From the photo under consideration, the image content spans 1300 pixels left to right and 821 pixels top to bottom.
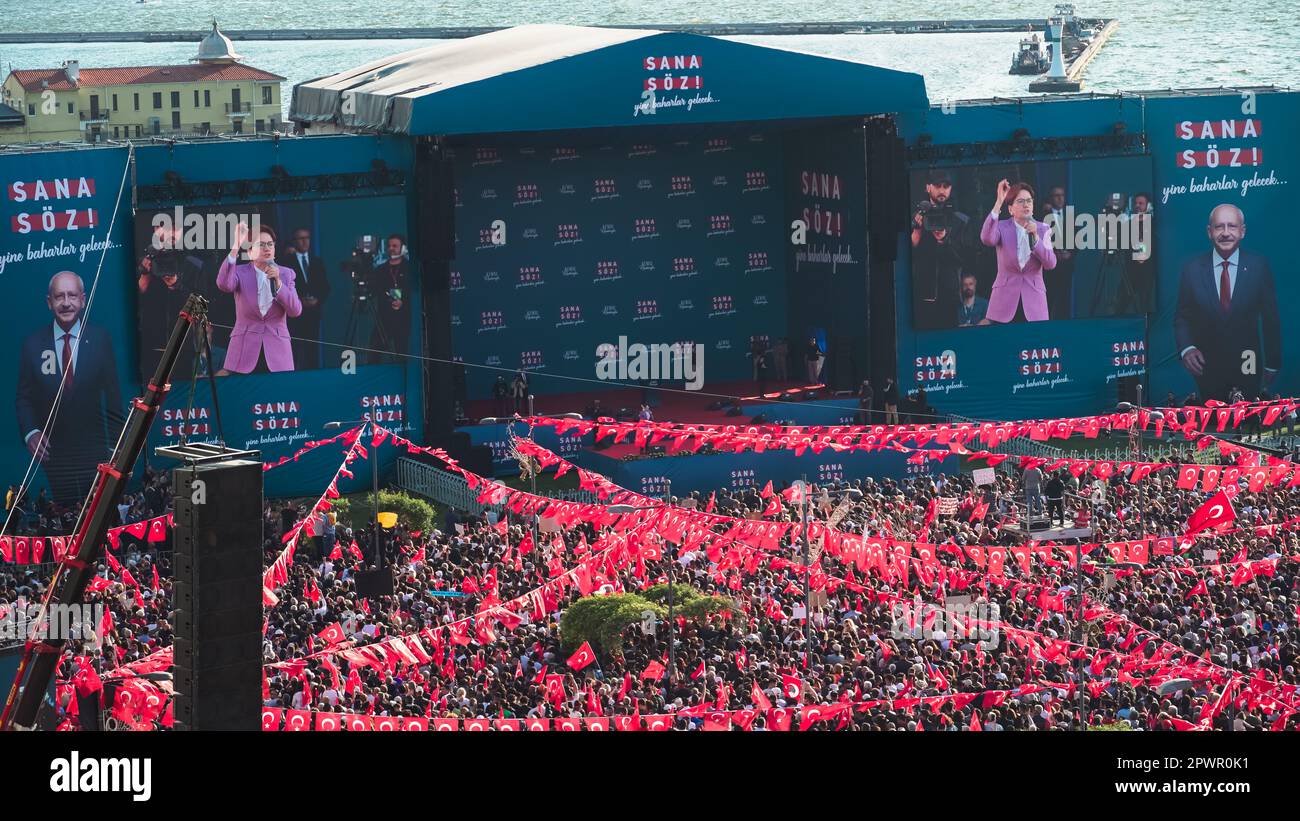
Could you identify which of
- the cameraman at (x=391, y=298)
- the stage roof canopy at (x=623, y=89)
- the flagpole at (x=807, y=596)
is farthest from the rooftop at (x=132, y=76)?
the flagpole at (x=807, y=596)

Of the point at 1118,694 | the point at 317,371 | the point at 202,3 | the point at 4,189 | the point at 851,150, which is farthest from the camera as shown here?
the point at 202,3

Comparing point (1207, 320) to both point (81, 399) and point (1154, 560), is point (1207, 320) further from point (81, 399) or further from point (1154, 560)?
point (81, 399)

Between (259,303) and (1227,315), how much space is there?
79.3 ft

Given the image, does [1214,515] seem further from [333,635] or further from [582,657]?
[333,635]

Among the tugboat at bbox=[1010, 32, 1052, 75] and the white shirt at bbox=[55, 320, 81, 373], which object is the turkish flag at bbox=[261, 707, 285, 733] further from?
the tugboat at bbox=[1010, 32, 1052, 75]

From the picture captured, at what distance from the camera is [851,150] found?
2079 inches

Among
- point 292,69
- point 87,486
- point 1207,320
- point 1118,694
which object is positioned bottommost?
point 1118,694

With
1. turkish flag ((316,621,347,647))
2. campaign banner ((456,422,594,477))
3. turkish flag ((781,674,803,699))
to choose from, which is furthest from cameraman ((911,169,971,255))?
turkish flag ((781,674,803,699))

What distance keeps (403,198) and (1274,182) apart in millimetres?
22171

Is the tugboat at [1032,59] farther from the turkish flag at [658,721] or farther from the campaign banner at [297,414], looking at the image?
the turkish flag at [658,721]

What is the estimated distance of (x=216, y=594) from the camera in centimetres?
2183

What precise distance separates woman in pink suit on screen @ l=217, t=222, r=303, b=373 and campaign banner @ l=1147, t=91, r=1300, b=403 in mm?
21630

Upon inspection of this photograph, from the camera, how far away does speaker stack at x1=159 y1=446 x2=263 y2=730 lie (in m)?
21.7
